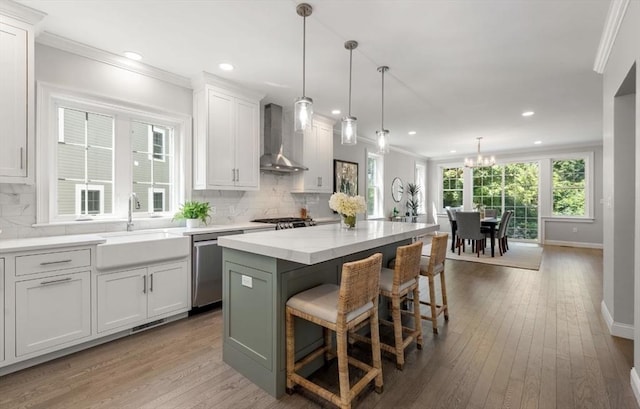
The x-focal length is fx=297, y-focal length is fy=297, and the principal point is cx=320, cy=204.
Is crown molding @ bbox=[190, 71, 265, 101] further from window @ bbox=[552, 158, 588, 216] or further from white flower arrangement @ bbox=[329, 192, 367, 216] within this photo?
window @ bbox=[552, 158, 588, 216]

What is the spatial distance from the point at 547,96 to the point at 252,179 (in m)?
4.32

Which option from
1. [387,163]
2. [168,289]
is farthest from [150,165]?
[387,163]

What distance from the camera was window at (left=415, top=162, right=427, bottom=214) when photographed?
9664 mm

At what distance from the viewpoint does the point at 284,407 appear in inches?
69.5

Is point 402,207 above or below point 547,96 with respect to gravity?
below

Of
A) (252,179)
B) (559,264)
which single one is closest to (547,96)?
(559,264)

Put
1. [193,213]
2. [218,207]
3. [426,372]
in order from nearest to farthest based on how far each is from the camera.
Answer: [426,372]
[193,213]
[218,207]

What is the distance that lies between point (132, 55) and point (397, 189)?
6.81m

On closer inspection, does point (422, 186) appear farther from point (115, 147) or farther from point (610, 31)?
point (115, 147)

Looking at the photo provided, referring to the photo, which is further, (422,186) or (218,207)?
(422,186)

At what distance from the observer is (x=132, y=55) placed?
3047 mm

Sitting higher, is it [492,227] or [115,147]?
[115,147]

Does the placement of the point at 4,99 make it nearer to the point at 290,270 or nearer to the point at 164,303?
the point at 164,303

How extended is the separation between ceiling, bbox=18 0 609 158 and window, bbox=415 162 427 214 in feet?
16.6
